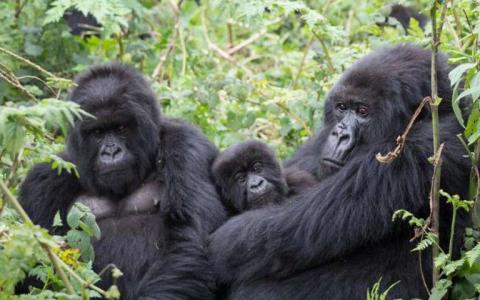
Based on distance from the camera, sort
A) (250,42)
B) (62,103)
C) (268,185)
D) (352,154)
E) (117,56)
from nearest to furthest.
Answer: (62,103), (352,154), (268,185), (117,56), (250,42)

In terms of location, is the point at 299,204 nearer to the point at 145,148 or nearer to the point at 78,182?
the point at 145,148

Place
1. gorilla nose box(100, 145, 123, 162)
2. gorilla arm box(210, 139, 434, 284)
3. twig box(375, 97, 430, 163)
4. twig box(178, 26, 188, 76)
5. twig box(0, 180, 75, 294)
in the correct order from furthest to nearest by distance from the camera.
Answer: twig box(178, 26, 188, 76) < gorilla nose box(100, 145, 123, 162) < gorilla arm box(210, 139, 434, 284) < twig box(375, 97, 430, 163) < twig box(0, 180, 75, 294)

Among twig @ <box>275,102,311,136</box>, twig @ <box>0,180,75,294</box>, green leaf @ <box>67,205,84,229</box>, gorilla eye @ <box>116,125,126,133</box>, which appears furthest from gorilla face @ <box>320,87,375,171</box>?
twig @ <box>0,180,75,294</box>

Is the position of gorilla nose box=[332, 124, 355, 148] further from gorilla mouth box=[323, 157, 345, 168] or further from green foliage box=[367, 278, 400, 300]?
green foliage box=[367, 278, 400, 300]

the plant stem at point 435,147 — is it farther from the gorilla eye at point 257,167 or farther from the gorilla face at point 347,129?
the gorilla eye at point 257,167

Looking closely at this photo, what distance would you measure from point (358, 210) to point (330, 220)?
0.47 feet

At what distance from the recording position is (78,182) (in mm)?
5402

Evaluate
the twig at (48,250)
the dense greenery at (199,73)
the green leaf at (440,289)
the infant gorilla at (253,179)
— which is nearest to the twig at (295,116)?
the dense greenery at (199,73)

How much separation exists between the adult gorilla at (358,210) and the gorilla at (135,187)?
8.1 inches

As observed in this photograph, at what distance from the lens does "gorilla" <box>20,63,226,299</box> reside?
16.3ft

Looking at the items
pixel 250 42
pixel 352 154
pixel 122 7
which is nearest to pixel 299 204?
pixel 352 154

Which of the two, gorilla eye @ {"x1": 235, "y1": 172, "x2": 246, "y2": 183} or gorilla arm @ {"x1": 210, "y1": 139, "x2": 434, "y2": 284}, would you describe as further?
gorilla eye @ {"x1": 235, "y1": 172, "x2": 246, "y2": 183}

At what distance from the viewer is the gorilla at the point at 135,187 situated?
16.3ft

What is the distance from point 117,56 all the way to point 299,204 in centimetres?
331
